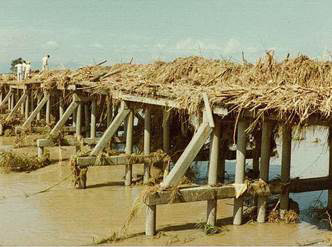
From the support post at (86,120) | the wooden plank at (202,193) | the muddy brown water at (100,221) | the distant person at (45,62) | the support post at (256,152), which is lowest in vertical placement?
the muddy brown water at (100,221)

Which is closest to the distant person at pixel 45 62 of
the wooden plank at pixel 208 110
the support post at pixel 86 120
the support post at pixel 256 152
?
the support post at pixel 86 120

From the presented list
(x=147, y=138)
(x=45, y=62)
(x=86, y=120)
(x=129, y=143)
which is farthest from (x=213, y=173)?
(x=45, y=62)

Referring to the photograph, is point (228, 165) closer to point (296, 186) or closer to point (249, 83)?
point (249, 83)

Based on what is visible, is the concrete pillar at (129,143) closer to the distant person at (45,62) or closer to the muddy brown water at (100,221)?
the muddy brown water at (100,221)

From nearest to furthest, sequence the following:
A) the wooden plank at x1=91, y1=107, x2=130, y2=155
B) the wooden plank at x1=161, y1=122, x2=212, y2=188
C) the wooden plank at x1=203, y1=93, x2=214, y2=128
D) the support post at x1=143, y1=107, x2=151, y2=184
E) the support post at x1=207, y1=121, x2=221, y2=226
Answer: the wooden plank at x1=161, y1=122, x2=212, y2=188 < the wooden plank at x1=203, y1=93, x2=214, y2=128 < the support post at x1=207, y1=121, x2=221, y2=226 < the wooden plank at x1=91, y1=107, x2=130, y2=155 < the support post at x1=143, y1=107, x2=151, y2=184

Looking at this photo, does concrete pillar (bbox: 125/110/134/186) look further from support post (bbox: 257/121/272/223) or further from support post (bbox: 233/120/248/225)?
support post (bbox: 257/121/272/223)

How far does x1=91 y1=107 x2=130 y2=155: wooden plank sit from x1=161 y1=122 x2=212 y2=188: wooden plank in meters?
3.61

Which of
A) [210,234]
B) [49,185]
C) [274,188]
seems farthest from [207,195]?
[49,185]

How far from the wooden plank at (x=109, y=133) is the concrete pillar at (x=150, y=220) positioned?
148 inches

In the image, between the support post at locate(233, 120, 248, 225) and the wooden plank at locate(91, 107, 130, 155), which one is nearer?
the support post at locate(233, 120, 248, 225)

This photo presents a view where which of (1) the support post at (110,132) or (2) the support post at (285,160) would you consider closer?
(2) the support post at (285,160)

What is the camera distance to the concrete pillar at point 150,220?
7.96 m

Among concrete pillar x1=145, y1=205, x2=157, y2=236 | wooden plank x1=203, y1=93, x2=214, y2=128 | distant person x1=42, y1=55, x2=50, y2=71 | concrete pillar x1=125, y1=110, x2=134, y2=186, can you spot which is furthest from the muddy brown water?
distant person x1=42, y1=55, x2=50, y2=71

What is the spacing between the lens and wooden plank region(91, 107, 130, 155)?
11.5 meters
